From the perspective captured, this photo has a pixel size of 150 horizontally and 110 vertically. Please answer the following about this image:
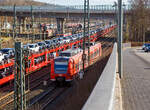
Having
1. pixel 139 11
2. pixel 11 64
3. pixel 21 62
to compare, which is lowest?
pixel 11 64

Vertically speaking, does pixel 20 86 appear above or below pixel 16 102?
above

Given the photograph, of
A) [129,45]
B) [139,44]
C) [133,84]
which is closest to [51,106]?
[133,84]

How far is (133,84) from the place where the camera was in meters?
7.86

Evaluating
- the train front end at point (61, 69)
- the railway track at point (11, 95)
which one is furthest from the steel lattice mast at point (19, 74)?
the train front end at point (61, 69)

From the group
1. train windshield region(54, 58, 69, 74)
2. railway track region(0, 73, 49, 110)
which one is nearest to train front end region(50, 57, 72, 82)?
train windshield region(54, 58, 69, 74)

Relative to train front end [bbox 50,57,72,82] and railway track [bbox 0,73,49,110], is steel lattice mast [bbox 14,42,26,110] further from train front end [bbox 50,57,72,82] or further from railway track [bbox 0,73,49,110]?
train front end [bbox 50,57,72,82]

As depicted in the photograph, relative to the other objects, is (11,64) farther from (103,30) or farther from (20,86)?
(103,30)

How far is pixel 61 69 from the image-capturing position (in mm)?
15727

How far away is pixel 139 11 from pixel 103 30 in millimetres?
8035

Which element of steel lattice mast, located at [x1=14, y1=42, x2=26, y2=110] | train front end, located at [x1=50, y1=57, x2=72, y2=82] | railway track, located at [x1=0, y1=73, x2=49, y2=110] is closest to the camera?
steel lattice mast, located at [x1=14, y1=42, x2=26, y2=110]

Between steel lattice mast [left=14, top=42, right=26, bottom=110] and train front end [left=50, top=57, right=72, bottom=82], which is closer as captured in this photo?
steel lattice mast [left=14, top=42, right=26, bottom=110]

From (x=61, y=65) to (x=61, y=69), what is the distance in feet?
0.85

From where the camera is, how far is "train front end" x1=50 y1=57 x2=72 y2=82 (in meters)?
15.6

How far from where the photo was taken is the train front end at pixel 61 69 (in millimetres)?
15641
